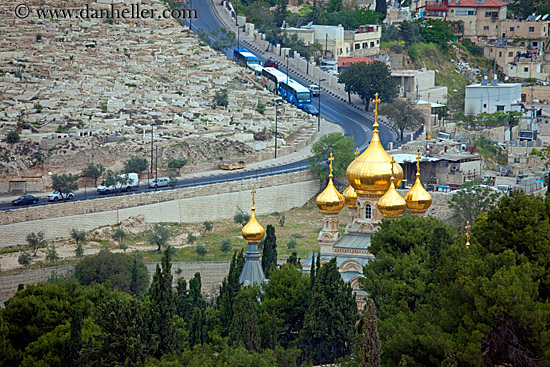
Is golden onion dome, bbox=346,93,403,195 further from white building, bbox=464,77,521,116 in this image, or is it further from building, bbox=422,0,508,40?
building, bbox=422,0,508,40

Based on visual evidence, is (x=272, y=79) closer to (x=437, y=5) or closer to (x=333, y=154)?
(x=333, y=154)

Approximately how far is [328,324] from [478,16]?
79750 mm

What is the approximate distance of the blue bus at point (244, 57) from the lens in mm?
99812

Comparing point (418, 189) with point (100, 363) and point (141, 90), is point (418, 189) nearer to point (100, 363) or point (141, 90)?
point (100, 363)

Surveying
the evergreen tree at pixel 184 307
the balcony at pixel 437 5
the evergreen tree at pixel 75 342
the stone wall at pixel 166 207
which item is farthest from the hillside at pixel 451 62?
the evergreen tree at pixel 75 342

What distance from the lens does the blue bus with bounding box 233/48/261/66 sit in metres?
99.8

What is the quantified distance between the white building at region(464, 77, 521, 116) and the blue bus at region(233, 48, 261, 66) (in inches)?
583

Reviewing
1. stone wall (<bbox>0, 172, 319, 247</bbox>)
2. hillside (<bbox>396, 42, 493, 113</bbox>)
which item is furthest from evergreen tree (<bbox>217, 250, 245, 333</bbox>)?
hillside (<bbox>396, 42, 493, 113</bbox>)

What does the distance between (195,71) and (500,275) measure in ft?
203

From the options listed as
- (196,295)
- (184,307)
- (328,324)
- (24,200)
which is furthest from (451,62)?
(328,324)

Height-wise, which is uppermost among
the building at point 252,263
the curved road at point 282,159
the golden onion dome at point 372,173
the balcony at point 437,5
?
the balcony at point 437,5

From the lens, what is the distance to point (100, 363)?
125ft

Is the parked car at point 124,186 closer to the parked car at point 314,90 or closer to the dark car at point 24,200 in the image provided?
the dark car at point 24,200

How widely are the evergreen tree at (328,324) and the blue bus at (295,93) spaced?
47.1 metres
